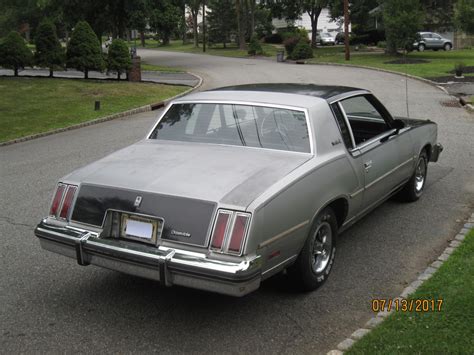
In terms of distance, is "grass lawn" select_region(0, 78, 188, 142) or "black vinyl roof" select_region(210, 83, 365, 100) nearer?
"black vinyl roof" select_region(210, 83, 365, 100)

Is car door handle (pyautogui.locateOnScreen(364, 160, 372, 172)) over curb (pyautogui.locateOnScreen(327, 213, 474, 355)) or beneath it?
over

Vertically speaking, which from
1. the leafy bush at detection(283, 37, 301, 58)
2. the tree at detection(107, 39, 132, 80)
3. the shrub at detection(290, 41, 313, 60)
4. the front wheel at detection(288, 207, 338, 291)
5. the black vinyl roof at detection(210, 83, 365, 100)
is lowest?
the front wheel at detection(288, 207, 338, 291)

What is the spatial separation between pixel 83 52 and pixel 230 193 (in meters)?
21.6

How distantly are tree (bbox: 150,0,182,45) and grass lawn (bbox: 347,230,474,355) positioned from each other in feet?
107

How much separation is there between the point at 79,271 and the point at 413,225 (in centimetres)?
365

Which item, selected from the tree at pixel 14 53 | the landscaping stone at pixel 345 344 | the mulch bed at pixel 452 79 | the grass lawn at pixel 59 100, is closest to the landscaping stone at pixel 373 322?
the landscaping stone at pixel 345 344

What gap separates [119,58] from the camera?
23.5 metres

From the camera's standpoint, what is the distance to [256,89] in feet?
18.3

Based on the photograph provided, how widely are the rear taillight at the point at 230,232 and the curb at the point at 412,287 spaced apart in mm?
916

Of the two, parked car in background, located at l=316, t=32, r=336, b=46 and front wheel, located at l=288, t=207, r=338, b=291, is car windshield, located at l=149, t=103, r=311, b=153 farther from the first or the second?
parked car in background, located at l=316, t=32, r=336, b=46

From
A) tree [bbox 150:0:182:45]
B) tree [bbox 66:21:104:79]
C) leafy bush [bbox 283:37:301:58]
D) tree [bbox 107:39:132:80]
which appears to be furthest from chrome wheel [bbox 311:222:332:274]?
leafy bush [bbox 283:37:301:58]

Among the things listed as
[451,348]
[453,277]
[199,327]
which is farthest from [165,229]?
[453,277]

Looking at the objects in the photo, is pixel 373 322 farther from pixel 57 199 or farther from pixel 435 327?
pixel 57 199

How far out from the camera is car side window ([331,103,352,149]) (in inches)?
201
